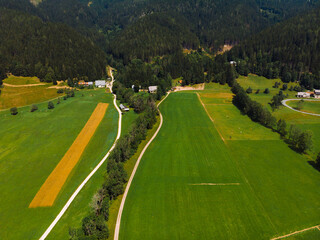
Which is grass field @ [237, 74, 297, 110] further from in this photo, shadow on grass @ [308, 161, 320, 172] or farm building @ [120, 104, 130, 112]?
farm building @ [120, 104, 130, 112]

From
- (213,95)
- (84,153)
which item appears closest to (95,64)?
(213,95)

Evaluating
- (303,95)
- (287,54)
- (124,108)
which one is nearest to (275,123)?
Result: (303,95)

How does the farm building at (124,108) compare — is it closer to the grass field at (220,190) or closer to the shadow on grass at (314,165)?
the grass field at (220,190)

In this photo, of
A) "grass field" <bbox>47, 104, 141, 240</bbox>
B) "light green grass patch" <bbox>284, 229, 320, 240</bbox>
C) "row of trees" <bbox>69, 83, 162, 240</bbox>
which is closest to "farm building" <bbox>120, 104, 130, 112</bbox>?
"row of trees" <bbox>69, 83, 162, 240</bbox>

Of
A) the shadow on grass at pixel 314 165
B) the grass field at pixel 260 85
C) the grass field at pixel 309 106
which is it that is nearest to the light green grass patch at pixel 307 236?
the shadow on grass at pixel 314 165

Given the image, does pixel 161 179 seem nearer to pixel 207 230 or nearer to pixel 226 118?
pixel 207 230

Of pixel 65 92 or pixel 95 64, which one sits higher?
pixel 95 64
